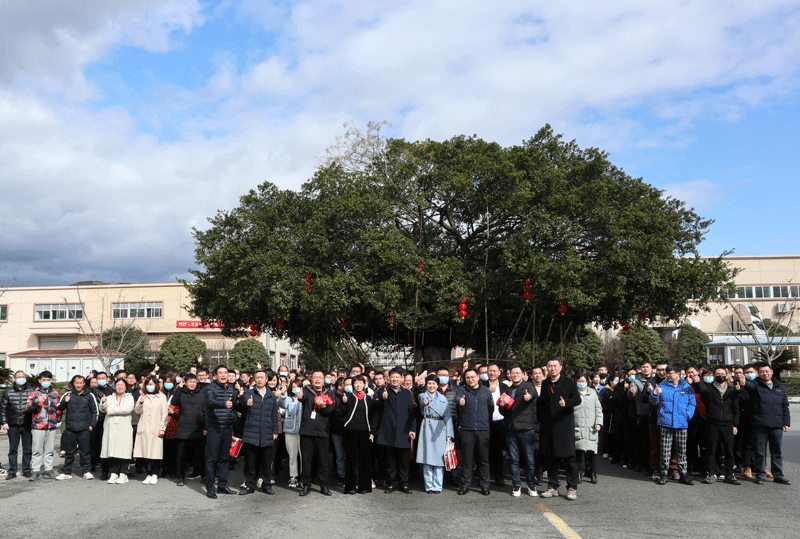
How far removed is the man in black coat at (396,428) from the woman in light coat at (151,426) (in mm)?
3579

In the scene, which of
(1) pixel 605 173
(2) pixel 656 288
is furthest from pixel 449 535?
(1) pixel 605 173

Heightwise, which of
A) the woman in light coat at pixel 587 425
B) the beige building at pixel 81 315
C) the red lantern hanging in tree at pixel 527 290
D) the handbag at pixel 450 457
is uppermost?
the beige building at pixel 81 315

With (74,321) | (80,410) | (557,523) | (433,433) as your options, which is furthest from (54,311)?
(557,523)

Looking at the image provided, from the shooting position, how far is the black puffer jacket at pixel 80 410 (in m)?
11.4

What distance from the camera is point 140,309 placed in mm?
65812

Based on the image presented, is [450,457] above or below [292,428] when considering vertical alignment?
below

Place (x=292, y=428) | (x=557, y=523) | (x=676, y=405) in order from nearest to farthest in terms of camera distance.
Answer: (x=557, y=523) → (x=676, y=405) → (x=292, y=428)

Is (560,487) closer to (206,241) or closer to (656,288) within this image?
(656,288)

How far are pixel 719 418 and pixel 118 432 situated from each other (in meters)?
9.48

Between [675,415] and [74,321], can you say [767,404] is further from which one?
[74,321]

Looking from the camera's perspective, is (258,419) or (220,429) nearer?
(220,429)

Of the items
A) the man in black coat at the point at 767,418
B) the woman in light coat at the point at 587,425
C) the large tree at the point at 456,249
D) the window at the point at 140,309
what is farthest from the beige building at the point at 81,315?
the man in black coat at the point at 767,418

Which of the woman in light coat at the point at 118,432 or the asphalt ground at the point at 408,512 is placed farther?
the woman in light coat at the point at 118,432

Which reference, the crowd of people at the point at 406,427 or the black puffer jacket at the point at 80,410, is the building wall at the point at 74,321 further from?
the crowd of people at the point at 406,427
